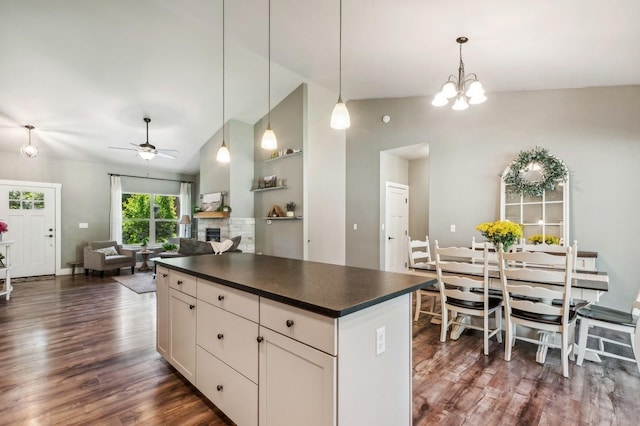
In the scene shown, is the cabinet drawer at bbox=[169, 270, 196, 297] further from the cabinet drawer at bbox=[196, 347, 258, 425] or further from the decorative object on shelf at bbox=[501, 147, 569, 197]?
the decorative object on shelf at bbox=[501, 147, 569, 197]

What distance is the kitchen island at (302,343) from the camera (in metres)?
1.30

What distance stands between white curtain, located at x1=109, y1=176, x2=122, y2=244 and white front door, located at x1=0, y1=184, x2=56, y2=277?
1.12 meters

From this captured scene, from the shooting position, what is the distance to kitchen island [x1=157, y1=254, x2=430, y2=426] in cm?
130

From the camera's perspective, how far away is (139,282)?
610 cm

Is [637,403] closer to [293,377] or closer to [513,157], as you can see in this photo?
[293,377]

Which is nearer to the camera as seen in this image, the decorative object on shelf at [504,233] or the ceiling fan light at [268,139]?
the ceiling fan light at [268,139]

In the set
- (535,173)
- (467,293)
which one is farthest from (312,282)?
(535,173)

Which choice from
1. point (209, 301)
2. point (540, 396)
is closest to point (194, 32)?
point (209, 301)

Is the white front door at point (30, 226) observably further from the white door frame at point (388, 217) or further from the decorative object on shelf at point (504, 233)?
the decorative object on shelf at point (504, 233)

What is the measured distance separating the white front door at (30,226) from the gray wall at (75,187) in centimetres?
21

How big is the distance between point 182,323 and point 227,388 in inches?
27.8

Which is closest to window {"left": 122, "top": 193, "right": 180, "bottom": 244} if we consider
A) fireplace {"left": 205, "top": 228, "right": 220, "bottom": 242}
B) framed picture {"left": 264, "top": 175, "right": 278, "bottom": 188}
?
fireplace {"left": 205, "top": 228, "right": 220, "bottom": 242}

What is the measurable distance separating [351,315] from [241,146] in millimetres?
6032

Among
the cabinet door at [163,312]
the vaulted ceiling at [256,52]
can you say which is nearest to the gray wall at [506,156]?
the vaulted ceiling at [256,52]
